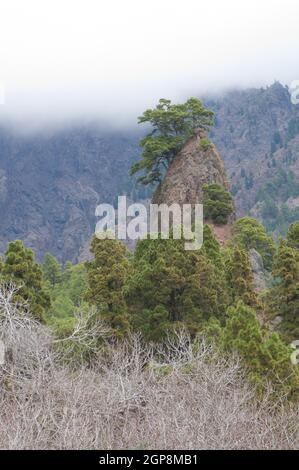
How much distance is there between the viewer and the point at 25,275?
87.9 ft

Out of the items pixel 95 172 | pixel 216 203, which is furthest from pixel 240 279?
pixel 95 172

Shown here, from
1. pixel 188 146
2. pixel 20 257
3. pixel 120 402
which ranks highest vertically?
pixel 188 146

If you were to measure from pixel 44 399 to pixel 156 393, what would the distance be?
270 cm

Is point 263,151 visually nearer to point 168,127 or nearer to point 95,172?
point 95,172

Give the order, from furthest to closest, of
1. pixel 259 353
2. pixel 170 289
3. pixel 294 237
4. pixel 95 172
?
pixel 95 172, pixel 294 237, pixel 170 289, pixel 259 353

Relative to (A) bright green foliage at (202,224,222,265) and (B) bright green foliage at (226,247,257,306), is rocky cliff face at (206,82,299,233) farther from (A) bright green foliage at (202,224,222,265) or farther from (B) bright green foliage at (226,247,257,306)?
(B) bright green foliage at (226,247,257,306)

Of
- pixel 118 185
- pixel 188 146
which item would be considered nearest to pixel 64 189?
pixel 118 185

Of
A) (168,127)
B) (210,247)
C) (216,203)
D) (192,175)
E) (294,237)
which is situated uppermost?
(168,127)

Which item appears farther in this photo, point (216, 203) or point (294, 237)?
point (216, 203)

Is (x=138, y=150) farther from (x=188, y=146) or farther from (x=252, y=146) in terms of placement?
(x=188, y=146)

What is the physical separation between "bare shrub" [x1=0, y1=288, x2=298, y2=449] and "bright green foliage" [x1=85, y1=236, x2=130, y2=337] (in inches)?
258

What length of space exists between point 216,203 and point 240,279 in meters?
12.2

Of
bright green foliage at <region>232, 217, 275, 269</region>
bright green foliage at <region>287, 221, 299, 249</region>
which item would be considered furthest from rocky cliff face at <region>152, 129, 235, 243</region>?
bright green foliage at <region>287, 221, 299, 249</region>

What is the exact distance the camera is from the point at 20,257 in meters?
26.8
